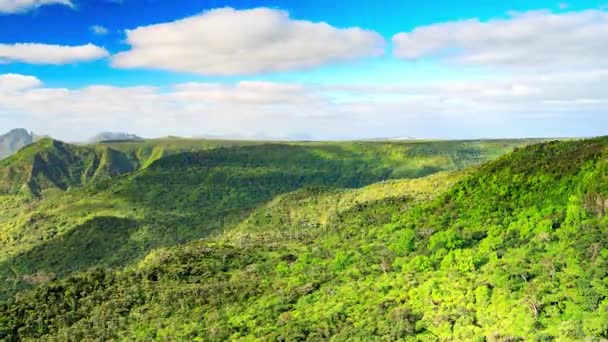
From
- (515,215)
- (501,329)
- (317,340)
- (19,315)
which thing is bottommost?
(19,315)

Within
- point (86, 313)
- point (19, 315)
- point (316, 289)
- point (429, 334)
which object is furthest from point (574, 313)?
point (19, 315)

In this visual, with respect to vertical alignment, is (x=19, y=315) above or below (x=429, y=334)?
below

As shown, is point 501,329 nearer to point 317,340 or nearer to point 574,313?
point 574,313

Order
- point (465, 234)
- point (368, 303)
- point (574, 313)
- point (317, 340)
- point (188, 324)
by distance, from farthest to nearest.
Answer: point (465, 234) → point (188, 324) → point (368, 303) → point (317, 340) → point (574, 313)

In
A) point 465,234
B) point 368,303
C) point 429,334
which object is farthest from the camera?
point 465,234

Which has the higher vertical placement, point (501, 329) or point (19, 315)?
point (501, 329)

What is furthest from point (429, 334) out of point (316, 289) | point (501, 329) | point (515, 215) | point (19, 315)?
point (19, 315)

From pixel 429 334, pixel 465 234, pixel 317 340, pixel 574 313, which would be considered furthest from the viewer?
pixel 465 234

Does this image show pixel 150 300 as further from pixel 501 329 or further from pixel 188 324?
pixel 501 329

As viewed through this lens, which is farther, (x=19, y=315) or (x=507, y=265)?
(x=19, y=315)
